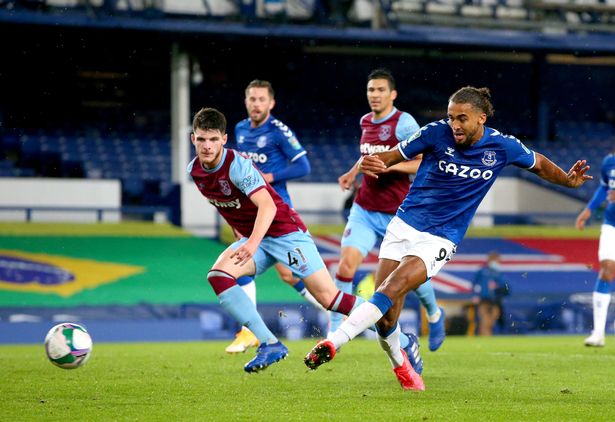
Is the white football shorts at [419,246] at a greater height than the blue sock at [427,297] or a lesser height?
greater

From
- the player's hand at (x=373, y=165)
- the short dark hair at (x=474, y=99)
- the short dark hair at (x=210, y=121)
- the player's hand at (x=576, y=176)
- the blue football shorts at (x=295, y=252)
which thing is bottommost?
the blue football shorts at (x=295, y=252)

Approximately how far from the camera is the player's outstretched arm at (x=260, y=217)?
8.55m

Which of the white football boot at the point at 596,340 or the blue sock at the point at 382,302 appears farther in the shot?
the white football boot at the point at 596,340

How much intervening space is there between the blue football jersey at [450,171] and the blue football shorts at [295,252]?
104 centimetres

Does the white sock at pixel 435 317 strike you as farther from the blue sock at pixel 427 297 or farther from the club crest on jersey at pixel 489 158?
the club crest on jersey at pixel 489 158

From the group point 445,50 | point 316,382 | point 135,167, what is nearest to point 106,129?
point 135,167

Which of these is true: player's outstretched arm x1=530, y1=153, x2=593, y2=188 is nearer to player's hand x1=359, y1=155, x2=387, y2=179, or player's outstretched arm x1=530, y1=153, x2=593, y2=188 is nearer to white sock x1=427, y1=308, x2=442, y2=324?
player's hand x1=359, y1=155, x2=387, y2=179

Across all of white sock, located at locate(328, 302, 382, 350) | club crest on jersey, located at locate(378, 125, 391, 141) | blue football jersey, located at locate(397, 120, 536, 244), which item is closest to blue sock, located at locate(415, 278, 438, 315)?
club crest on jersey, located at locate(378, 125, 391, 141)

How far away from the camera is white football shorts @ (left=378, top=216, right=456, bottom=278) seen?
8.33 m

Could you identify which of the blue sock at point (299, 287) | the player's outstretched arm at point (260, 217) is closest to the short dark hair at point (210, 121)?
the player's outstretched arm at point (260, 217)

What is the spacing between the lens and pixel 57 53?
3012cm

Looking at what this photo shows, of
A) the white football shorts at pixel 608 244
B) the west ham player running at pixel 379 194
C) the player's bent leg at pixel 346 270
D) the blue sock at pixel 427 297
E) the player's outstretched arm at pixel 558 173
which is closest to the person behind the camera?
the player's outstretched arm at pixel 558 173

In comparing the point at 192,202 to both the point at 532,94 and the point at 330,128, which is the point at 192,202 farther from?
the point at 532,94

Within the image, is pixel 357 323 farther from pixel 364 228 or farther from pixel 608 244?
pixel 608 244
